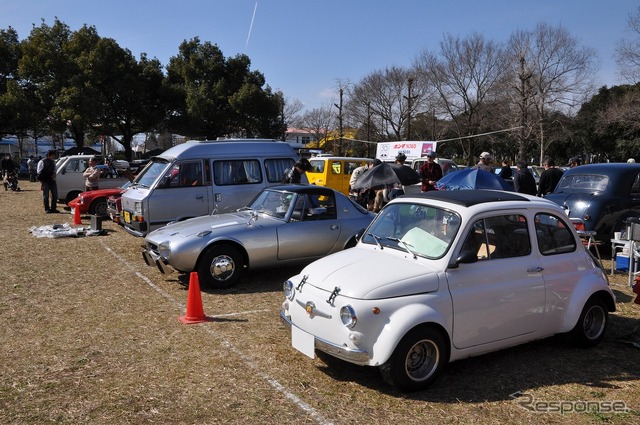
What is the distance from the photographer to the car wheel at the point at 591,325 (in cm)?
516

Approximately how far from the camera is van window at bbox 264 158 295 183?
10859 mm

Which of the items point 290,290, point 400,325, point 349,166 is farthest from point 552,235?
point 349,166

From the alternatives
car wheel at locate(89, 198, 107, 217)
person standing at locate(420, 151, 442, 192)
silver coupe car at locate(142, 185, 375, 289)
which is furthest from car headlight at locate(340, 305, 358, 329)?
car wheel at locate(89, 198, 107, 217)

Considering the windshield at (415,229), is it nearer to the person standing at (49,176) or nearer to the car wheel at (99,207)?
the car wheel at (99,207)

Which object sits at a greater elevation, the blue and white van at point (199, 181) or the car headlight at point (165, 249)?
the blue and white van at point (199, 181)

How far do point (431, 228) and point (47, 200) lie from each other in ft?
49.7

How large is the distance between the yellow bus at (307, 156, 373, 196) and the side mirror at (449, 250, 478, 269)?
1351cm

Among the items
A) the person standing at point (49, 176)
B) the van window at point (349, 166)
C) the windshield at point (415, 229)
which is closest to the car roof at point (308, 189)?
the windshield at point (415, 229)

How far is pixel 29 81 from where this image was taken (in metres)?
36.3

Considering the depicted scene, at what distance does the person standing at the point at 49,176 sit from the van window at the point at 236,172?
7.73 meters

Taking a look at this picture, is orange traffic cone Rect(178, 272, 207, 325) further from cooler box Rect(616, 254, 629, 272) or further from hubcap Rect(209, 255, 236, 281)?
cooler box Rect(616, 254, 629, 272)

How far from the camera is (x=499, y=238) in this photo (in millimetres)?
4805

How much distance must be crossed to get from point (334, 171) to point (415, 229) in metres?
13.2

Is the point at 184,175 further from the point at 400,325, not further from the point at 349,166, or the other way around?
the point at 349,166
